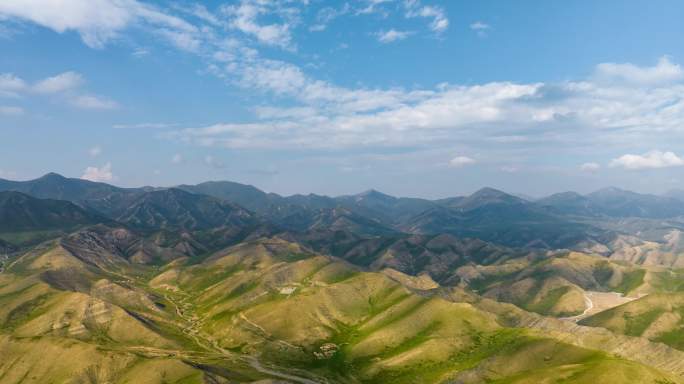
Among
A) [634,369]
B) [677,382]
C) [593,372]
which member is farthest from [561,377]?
[677,382]

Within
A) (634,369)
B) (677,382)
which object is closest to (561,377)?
(634,369)

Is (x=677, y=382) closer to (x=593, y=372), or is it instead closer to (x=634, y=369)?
(x=634, y=369)

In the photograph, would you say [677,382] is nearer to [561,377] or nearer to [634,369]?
[634,369]

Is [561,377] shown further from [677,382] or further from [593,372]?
[677,382]

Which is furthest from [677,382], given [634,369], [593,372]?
[593,372]

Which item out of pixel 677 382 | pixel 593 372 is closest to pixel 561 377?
pixel 593 372
